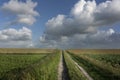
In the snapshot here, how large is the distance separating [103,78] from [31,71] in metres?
7.14

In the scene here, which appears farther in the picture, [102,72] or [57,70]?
[57,70]

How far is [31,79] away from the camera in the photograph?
1902 centimetres

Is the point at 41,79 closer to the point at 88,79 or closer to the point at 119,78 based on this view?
the point at 88,79

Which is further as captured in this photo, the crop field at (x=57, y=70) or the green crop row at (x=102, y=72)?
the green crop row at (x=102, y=72)

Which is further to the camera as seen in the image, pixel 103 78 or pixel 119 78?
pixel 103 78

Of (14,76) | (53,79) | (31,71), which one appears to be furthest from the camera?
(53,79)

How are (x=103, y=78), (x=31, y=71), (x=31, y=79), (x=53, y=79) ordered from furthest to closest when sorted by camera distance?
(x=103, y=78) < (x=53, y=79) < (x=31, y=71) < (x=31, y=79)

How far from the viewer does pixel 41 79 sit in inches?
825

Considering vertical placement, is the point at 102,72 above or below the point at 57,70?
below

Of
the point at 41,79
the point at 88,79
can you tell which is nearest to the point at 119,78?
the point at 88,79

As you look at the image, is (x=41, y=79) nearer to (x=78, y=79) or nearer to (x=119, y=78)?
(x=78, y=79)

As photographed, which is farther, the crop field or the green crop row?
the green crop row

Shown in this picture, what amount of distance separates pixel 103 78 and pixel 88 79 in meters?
1.95

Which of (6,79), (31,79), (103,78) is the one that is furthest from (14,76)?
(103,78)
